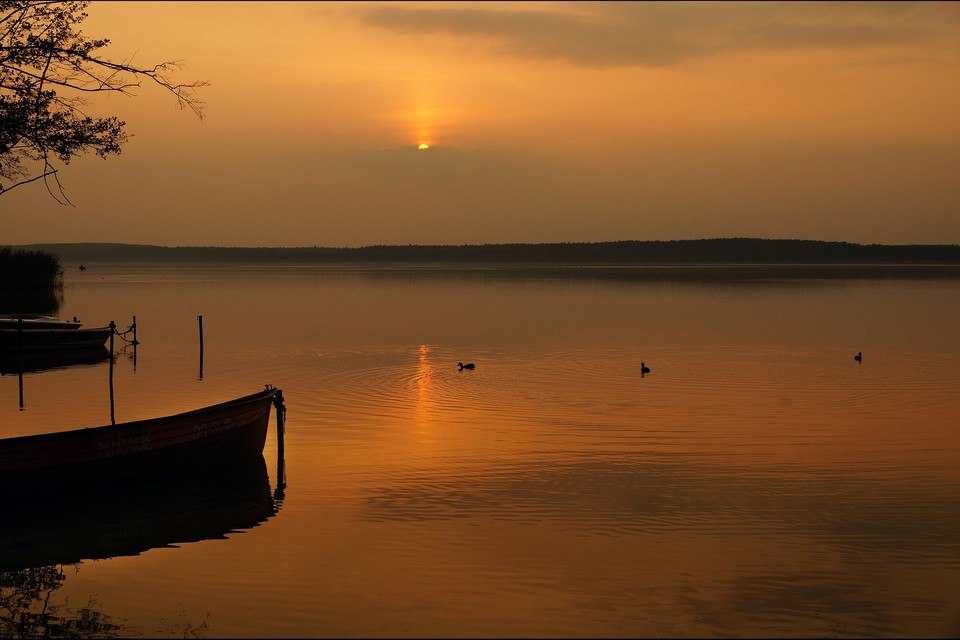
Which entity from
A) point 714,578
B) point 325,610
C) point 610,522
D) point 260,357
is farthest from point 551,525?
point 260,357

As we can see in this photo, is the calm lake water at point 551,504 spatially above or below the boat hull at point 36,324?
below

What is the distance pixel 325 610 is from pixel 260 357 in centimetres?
3393

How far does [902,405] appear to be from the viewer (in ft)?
102

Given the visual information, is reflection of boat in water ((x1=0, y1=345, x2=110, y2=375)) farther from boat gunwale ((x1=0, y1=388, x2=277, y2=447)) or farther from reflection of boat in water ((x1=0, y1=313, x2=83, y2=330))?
boat gunwale ((x1=0, y1=388, x2=277, y2=447))

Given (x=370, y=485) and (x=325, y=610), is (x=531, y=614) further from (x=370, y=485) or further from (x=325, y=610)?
(x=370, y=485)

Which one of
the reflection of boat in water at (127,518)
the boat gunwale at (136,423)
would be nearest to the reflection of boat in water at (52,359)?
the boat gunwale at (136,423)

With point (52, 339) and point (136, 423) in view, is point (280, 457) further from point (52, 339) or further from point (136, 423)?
point (52, 339)

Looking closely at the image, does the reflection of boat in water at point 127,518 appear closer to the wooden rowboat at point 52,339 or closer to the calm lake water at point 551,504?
the calm lake water at point 551,504

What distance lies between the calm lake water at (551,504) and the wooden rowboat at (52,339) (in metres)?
1.70

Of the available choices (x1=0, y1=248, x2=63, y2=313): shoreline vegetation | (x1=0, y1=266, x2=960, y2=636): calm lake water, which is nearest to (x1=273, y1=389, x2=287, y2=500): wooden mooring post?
(x1=0, y1=266, x2=960, y2=636): calm lake water

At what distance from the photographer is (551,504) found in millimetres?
18312

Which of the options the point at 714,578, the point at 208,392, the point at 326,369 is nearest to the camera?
the point at 714,578

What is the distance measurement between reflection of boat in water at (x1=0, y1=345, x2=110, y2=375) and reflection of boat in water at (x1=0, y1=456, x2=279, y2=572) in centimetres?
2351

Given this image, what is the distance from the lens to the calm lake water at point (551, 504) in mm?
13117
